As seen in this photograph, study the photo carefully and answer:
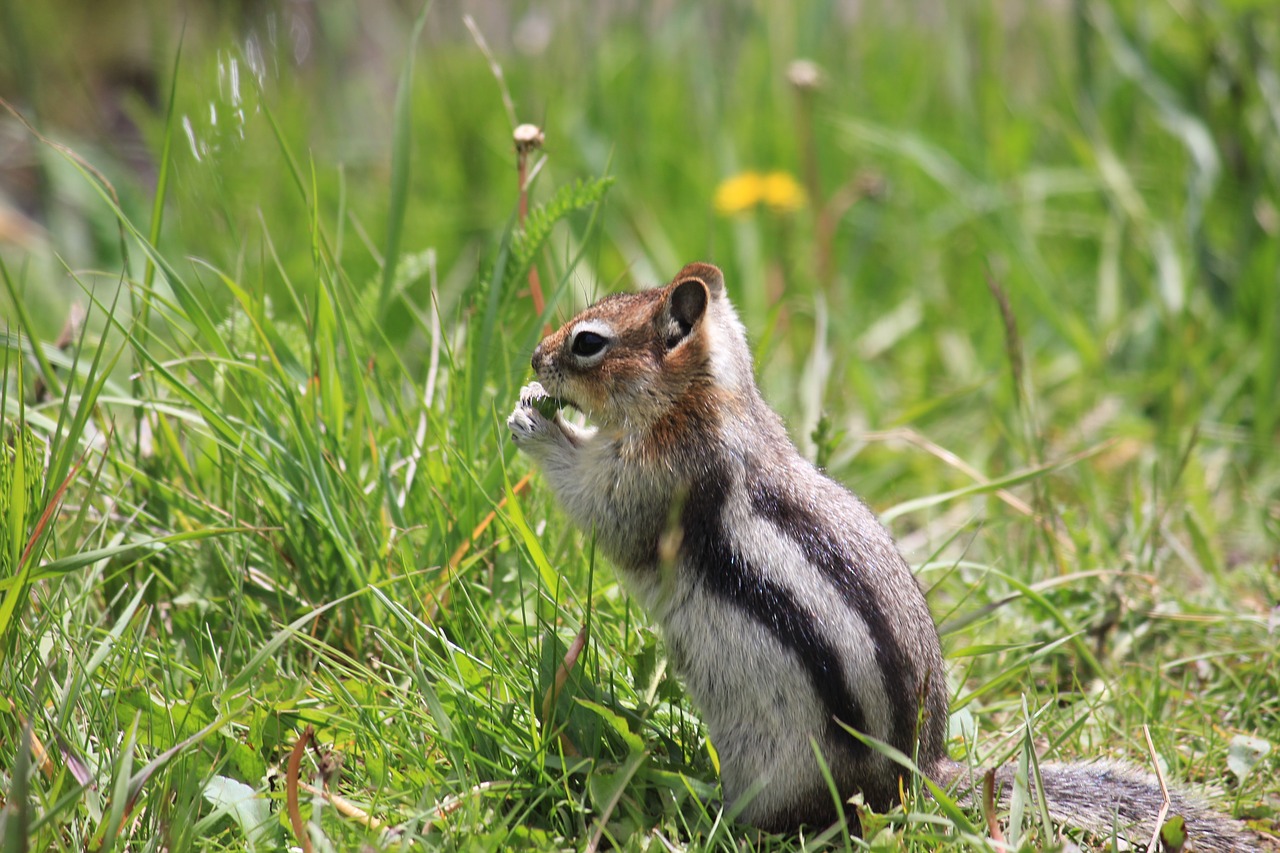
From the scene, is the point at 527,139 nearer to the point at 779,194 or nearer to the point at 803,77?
the point at 803,77

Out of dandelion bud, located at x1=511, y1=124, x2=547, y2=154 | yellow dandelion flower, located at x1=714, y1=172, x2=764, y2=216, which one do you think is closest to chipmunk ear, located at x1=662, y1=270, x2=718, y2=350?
dandelion bud, located at x1=511, y1=124, x2=547, y2=154

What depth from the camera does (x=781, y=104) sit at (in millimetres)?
5641

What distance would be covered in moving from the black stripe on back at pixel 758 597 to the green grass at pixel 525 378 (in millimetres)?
210

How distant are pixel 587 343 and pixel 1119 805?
4.55ft

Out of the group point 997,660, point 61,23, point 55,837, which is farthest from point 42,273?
point 997,660

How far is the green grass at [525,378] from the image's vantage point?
84.4 inches

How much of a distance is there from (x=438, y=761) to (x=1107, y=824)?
Answer: 123 centimetres

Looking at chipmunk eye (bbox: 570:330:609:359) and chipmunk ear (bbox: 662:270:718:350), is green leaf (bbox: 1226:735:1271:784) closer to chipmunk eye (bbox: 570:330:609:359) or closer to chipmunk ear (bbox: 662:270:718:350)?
chipmunk ear (bbox: 662:270:718:350)

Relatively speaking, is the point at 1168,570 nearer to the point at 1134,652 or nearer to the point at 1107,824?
the point at 1134,652

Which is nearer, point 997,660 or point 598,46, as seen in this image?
point 997,660

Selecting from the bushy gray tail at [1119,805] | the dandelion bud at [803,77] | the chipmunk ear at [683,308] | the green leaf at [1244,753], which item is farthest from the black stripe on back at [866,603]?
the dandelion bud at [803,77]

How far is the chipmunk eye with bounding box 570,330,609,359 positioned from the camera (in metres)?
2.62

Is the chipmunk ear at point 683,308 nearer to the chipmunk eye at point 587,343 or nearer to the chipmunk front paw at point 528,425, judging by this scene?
the chipmunk eye at point 587,343

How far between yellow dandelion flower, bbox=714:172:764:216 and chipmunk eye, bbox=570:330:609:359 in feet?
7.80
